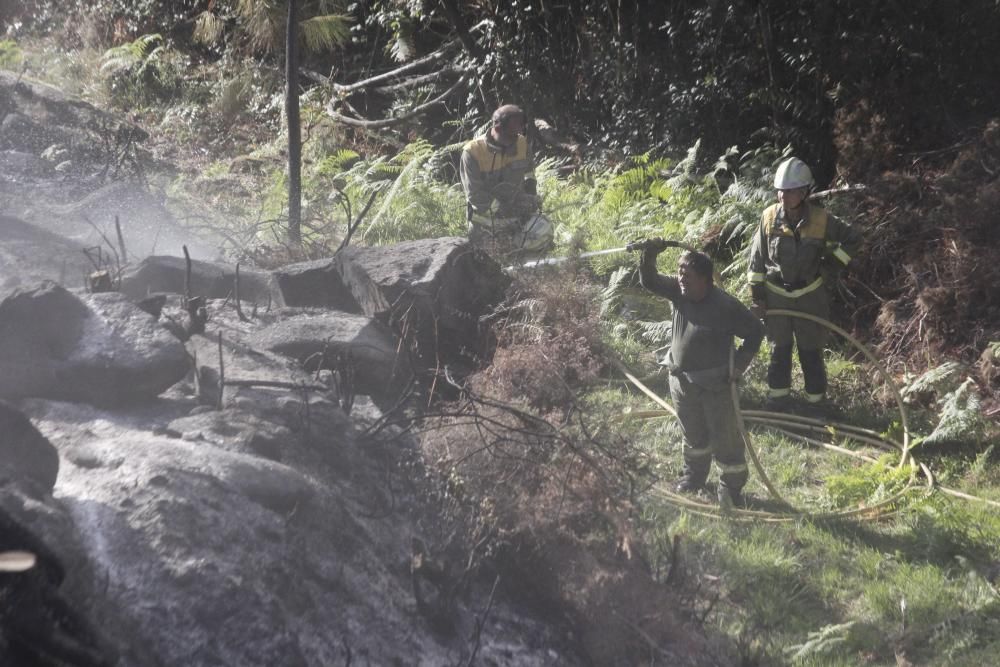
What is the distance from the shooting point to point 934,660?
13.8ft

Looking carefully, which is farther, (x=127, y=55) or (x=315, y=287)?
(x=127, y=55)

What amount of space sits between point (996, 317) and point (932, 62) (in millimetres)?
2504

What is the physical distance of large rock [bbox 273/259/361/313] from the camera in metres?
6.61

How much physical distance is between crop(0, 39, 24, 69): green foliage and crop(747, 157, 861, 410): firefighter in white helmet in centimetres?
1630

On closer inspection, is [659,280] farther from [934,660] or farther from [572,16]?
[572,16]

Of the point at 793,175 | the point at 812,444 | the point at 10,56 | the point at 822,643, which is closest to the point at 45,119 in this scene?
the point at 10,56

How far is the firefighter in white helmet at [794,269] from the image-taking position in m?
6.45

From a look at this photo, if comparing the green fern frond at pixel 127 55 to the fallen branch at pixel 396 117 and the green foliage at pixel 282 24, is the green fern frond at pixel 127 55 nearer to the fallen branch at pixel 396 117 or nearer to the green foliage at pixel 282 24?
the green foliage at pixel 282 24

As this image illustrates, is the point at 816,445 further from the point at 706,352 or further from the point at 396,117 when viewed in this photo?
the point at 396,117

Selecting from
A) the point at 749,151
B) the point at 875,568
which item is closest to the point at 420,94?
the point at 749,151

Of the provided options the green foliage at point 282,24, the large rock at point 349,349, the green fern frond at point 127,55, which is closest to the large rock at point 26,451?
the large rock at point 349,349

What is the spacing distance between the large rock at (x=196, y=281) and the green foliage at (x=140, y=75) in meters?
11.0

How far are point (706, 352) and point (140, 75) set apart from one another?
570 inches

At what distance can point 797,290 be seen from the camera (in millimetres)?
6715
